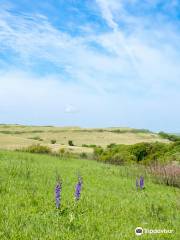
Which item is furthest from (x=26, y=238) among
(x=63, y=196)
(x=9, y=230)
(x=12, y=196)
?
(x=63, y=196)

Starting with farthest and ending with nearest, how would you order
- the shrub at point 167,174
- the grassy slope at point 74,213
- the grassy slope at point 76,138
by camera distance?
the grassy slope at point 76,138 < the shrub at point 167,174 < the grassy slope at point 74,213

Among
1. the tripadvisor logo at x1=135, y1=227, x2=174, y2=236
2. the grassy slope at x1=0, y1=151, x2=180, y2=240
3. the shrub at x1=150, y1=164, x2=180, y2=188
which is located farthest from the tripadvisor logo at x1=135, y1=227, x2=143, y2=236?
the shrub at x1=150, y1=164, x2=180, y2=188

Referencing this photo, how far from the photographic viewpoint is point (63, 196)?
10.7 metres

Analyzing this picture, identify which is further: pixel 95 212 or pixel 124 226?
pixel 95 212

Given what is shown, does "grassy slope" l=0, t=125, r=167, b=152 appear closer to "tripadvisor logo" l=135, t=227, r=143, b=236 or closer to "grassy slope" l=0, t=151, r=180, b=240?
"grassy slope" l=0, t=151, r=180, b=240

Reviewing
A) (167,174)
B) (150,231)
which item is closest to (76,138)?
(167,174)

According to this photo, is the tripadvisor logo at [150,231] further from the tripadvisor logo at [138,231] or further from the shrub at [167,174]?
the shrub at [167,174]

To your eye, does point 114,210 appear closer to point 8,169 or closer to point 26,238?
point 26,238

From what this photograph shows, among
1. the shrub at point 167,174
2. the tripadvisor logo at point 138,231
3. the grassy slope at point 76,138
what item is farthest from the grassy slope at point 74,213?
the grassy slope at point 76,138

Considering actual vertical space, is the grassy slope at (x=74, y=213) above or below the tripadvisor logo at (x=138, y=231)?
above

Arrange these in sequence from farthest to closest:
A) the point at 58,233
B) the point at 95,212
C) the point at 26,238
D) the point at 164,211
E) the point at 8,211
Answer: the point at 164,211 < the point at 95,212 < the point at 8,211 < the point at 58,233 < the point at 26,238

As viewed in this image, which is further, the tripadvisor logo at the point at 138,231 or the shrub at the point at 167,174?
the shrub at the point at 167,174

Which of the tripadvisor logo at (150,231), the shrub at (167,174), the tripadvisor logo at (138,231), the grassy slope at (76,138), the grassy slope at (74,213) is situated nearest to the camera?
the grassy slope at (74,213)

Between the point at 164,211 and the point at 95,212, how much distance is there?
2.44m
